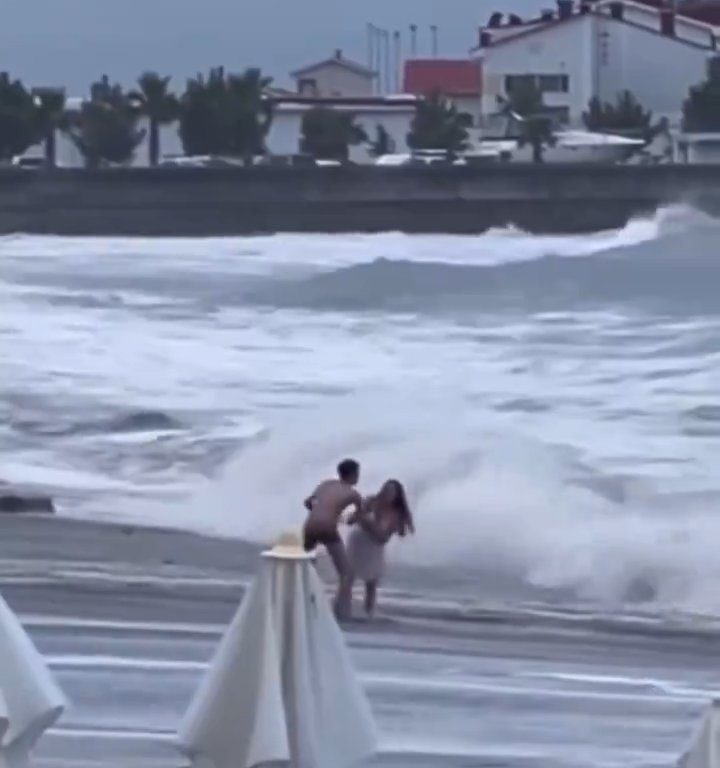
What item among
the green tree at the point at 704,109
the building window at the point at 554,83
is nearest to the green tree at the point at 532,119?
the building window at the point at 554,83

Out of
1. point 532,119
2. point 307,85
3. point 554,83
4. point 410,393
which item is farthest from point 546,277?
point 307,85

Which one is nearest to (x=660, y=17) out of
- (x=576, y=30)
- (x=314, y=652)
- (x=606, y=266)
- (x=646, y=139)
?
(x=576, y=30)

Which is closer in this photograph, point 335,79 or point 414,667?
point 414,667

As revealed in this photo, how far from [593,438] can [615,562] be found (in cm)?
974

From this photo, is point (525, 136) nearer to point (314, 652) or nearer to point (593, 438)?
point (593, 438)

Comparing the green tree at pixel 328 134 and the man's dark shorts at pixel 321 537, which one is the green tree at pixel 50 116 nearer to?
the green tree at pixel 328 134

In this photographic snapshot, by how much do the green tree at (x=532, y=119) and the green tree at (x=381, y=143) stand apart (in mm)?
4100

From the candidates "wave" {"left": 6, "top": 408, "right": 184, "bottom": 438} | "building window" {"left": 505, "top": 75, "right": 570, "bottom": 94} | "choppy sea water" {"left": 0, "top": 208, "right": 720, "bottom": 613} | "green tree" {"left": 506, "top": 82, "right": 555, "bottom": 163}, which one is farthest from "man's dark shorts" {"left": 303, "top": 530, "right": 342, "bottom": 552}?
"building window" {"left": 505, "top": 75, "right": 570, "bottom": 94}

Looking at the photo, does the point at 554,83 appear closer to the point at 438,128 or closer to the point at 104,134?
the point at 438,128

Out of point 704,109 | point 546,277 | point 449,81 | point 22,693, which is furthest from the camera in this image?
point 449,81

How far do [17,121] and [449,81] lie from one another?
21123 millimetres

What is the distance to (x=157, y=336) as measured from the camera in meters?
42.4

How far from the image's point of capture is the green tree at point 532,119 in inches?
2980

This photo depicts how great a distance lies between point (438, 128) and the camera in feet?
256
